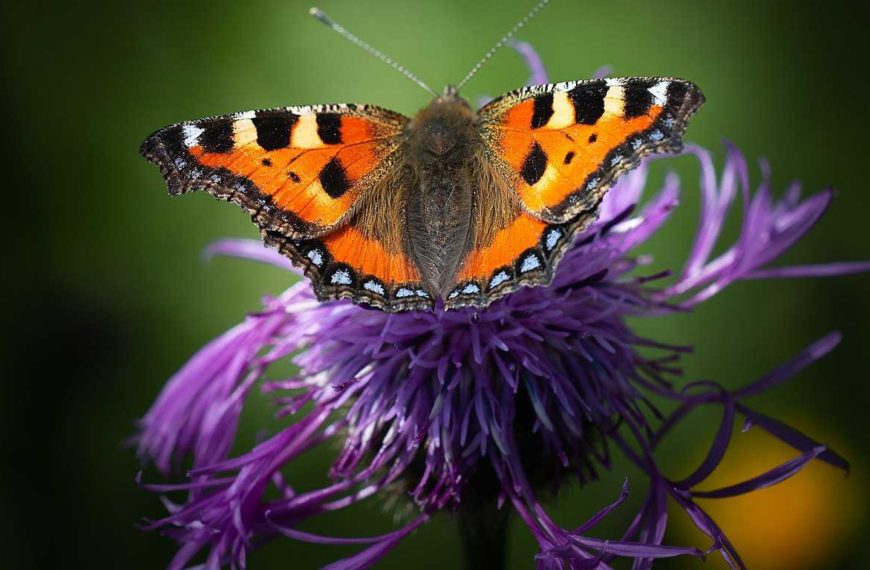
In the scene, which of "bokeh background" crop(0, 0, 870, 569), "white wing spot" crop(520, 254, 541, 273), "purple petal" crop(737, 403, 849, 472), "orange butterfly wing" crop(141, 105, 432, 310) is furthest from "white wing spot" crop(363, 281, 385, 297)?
"bokeh background" crop(0, 0, 870, 569)

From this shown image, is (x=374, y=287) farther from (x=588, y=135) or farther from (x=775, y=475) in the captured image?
(x=775, y=475)

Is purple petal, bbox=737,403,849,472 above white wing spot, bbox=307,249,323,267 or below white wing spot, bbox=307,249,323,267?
below

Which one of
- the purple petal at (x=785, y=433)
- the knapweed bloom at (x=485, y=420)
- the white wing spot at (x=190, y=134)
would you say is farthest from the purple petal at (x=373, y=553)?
the white wing spot at (x=190, y=134)

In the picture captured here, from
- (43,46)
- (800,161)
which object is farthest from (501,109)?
(43,46)

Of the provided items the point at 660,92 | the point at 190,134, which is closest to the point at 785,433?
the point at 660,92

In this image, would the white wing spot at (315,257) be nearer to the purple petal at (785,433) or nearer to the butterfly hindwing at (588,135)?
the butterfly hindwing at (588,135)

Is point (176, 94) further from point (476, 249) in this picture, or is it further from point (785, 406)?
point (785, 406)

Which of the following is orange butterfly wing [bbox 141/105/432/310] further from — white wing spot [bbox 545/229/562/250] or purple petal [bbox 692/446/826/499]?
purple petal [bbox 692/446/826/499]
